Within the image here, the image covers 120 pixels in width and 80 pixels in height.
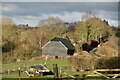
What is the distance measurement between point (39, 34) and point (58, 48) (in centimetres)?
349

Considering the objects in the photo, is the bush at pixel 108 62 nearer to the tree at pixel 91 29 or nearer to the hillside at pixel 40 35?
the hillside at pixel 40 35

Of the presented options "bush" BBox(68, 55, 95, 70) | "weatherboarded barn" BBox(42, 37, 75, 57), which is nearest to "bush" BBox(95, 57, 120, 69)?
"bush" BBox(68, 55, 95, 70)

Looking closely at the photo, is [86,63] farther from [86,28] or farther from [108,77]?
[86,28]

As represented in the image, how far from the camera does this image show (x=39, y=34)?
31297mm

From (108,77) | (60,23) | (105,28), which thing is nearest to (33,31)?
(60,23)

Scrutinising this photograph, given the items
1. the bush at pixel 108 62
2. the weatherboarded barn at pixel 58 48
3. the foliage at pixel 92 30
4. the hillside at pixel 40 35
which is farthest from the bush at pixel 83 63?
the weatherboarded barn at pixel 58 48

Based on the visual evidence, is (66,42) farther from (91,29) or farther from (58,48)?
(91,29)

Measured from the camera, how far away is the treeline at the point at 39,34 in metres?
24.9

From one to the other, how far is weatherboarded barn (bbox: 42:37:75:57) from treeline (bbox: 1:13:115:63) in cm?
97

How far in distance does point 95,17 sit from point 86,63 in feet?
47.0

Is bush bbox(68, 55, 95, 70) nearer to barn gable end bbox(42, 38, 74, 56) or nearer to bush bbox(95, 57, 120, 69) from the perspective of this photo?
bush bbox(95, 57, 120, 69)

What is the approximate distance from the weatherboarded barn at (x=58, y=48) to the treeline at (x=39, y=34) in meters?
0.97

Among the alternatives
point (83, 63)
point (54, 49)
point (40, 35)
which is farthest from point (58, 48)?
point (83, 63)

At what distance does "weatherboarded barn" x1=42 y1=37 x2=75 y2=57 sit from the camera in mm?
30578
